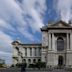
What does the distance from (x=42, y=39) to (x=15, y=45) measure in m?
11.8

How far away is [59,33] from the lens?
288ft

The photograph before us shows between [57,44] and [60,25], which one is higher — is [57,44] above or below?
below

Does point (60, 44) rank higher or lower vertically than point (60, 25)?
lower

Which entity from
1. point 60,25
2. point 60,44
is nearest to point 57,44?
point 60,44

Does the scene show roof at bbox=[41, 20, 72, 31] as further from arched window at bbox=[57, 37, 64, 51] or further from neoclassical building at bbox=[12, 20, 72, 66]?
arched window at bbox=[57, 37, 64, 51]

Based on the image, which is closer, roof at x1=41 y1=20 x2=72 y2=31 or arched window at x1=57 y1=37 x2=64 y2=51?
roof at x1=41 y1=20 x2=72 y2=31

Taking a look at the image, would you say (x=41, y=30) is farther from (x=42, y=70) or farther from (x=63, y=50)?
(x=42, y=70)

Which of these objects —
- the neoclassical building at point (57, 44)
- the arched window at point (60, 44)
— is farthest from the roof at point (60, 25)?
the arched window at point (60, 44)

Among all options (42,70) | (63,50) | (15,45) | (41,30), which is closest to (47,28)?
(41,30)

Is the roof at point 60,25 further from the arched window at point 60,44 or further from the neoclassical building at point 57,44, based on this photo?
the arched window at point 60,44

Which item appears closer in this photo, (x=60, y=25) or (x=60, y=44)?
(x=60, y=25)

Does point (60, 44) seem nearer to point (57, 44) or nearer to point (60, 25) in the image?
point (57, 44)

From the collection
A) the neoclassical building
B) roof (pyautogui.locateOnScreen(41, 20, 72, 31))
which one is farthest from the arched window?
roof (pyautogui.locateOnScreen(41, 20, 72, 31))

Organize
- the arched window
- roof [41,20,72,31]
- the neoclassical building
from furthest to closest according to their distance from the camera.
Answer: the arched window < roof [41,20,72,31] < the neoclassical building
